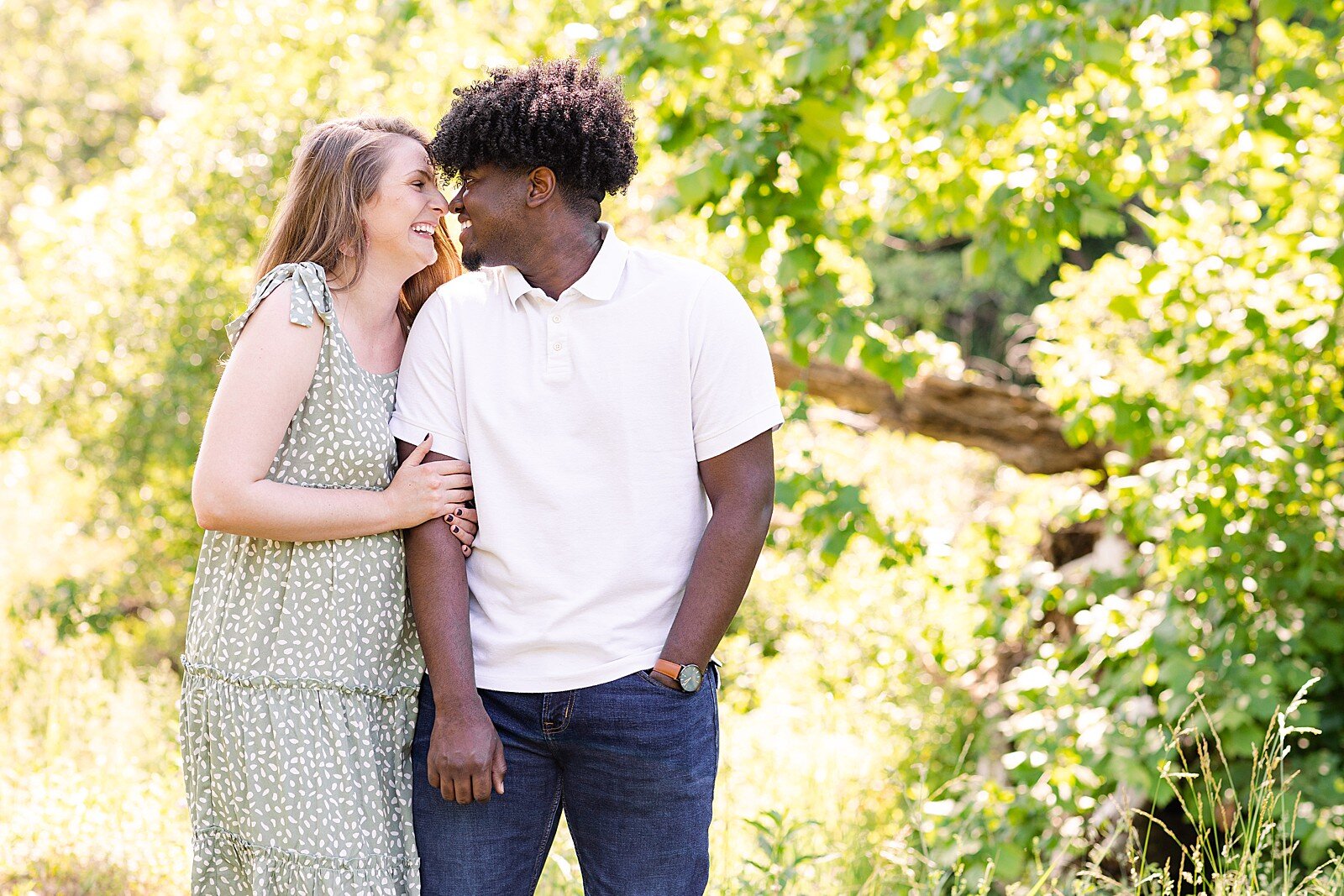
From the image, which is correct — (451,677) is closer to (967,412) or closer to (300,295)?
(300,295)

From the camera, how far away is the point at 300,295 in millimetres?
2012

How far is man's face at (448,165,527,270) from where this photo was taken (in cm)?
204

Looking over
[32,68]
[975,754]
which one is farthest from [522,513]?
[32,68]

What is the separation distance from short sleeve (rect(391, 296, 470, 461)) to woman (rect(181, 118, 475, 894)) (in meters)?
0.04

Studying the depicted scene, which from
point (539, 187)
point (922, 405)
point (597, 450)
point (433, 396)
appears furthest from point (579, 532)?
point (922, 405)

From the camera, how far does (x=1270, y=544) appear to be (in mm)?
4258

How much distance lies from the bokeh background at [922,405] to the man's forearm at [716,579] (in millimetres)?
978

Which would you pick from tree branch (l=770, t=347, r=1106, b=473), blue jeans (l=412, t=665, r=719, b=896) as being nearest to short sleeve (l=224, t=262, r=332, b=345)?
blue jeans (l=412, t=665, r=719, b=896)

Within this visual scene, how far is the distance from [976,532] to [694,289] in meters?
4.21

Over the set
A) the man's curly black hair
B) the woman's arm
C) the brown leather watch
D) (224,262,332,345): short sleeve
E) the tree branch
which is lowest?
the tree branch

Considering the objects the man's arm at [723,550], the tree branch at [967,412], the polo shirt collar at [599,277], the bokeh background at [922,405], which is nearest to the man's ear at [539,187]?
the polo shirt collar at [599,277]

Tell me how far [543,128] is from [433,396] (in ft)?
1.60

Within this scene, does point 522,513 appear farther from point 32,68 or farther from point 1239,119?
point 32,68

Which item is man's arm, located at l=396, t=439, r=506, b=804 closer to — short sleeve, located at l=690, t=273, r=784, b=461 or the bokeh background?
short sleeve, located at l=690, t=273, r=784, b=461
